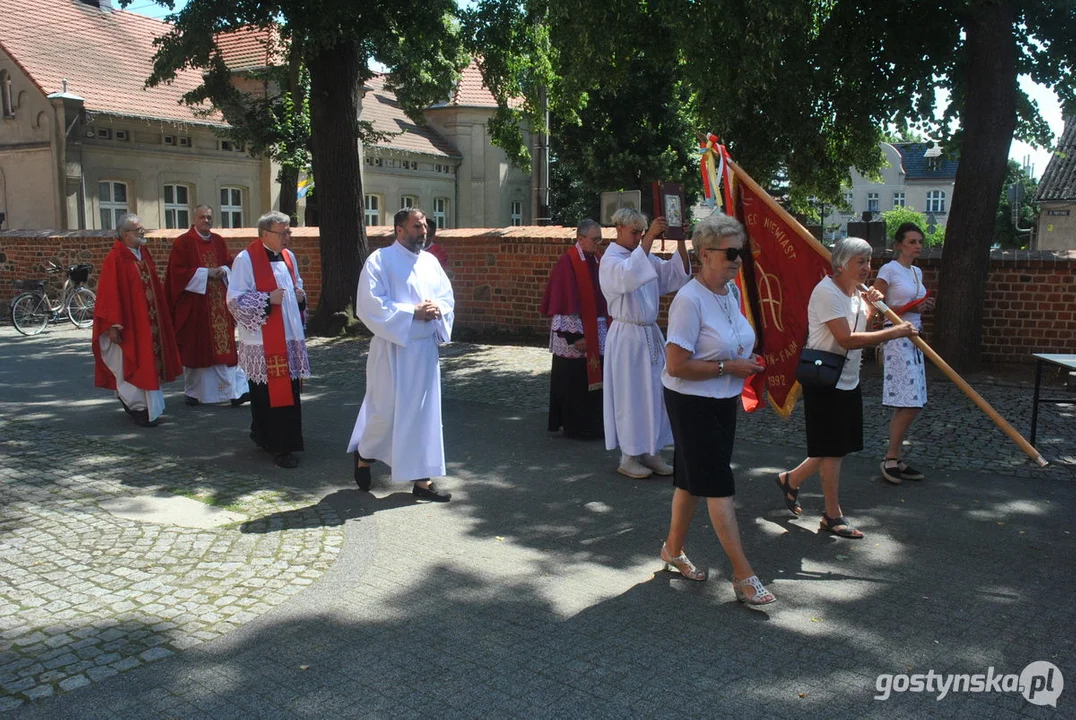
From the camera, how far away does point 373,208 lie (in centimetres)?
3594

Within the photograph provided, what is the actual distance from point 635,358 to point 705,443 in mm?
2606

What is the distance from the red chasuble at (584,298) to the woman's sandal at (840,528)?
275 cm

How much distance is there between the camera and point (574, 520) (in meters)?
5.93

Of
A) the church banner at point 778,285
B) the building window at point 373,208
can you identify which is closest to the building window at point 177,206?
the building window at point 373,208

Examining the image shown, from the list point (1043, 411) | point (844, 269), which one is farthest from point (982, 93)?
point (844, 269)

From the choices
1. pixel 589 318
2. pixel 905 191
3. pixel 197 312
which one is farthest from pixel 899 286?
pixel 905 191

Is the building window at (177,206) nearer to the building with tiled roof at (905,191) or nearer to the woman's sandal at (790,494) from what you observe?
the woman's sandal at (790,494)

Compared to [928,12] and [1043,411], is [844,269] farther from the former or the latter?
[928,12]

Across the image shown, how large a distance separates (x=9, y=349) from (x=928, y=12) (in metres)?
14.1

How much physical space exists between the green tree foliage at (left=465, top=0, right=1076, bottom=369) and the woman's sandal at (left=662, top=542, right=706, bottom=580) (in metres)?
7.06

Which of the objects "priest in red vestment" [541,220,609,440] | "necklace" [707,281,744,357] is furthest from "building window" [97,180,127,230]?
"necklace" [707,281,744,357]

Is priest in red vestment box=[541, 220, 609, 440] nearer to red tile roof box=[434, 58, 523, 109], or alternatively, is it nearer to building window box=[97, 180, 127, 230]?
building window box=[97, 180, 127, 230]

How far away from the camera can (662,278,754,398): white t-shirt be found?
4.41 metres

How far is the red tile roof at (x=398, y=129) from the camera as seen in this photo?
3644 centimetres
